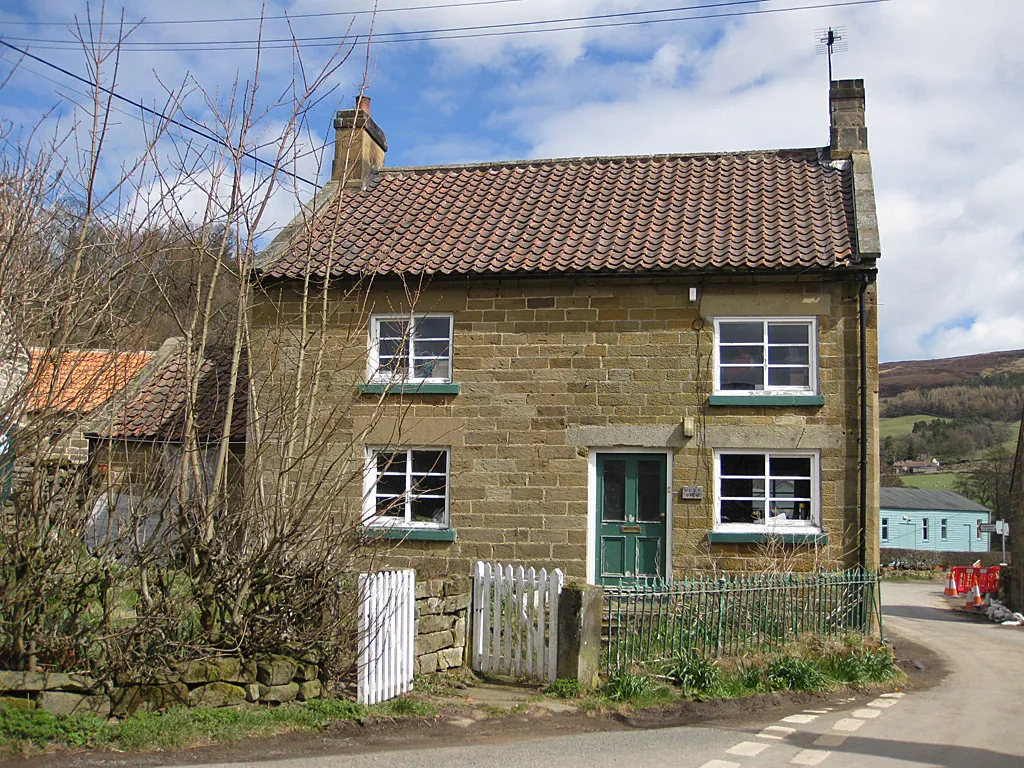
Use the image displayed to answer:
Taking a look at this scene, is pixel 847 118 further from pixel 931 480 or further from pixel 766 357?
pixel 931 480

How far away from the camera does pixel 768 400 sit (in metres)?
13.8

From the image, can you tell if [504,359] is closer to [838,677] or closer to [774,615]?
[774,615]

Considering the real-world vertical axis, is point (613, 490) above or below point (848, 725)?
above

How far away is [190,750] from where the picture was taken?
7465 millimetres

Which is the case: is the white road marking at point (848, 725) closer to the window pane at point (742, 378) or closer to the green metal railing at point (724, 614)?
the green metal railing at point (724, 614)

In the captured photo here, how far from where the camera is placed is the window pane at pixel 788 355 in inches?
554

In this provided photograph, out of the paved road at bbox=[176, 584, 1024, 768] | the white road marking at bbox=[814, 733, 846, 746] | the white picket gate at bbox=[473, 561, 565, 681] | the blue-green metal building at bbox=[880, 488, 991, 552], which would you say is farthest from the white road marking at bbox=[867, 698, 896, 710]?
the blue-green metal building at bbox=[880, 488, 991, 552]

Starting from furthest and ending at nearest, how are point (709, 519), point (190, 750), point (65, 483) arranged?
point (709, 519) → point (65, 483) → point (190, 750)

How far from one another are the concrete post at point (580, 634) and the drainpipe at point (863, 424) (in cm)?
501

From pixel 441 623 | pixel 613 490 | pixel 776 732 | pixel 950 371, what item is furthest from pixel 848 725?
pixel 950 371

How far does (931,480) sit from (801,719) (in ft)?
301

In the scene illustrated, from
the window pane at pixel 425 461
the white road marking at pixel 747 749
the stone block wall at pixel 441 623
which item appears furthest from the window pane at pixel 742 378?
the white road marking at pixel 747 749

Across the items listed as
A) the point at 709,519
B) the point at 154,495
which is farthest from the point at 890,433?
the point at 154,495

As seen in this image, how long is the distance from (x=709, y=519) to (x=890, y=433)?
4454 inches
